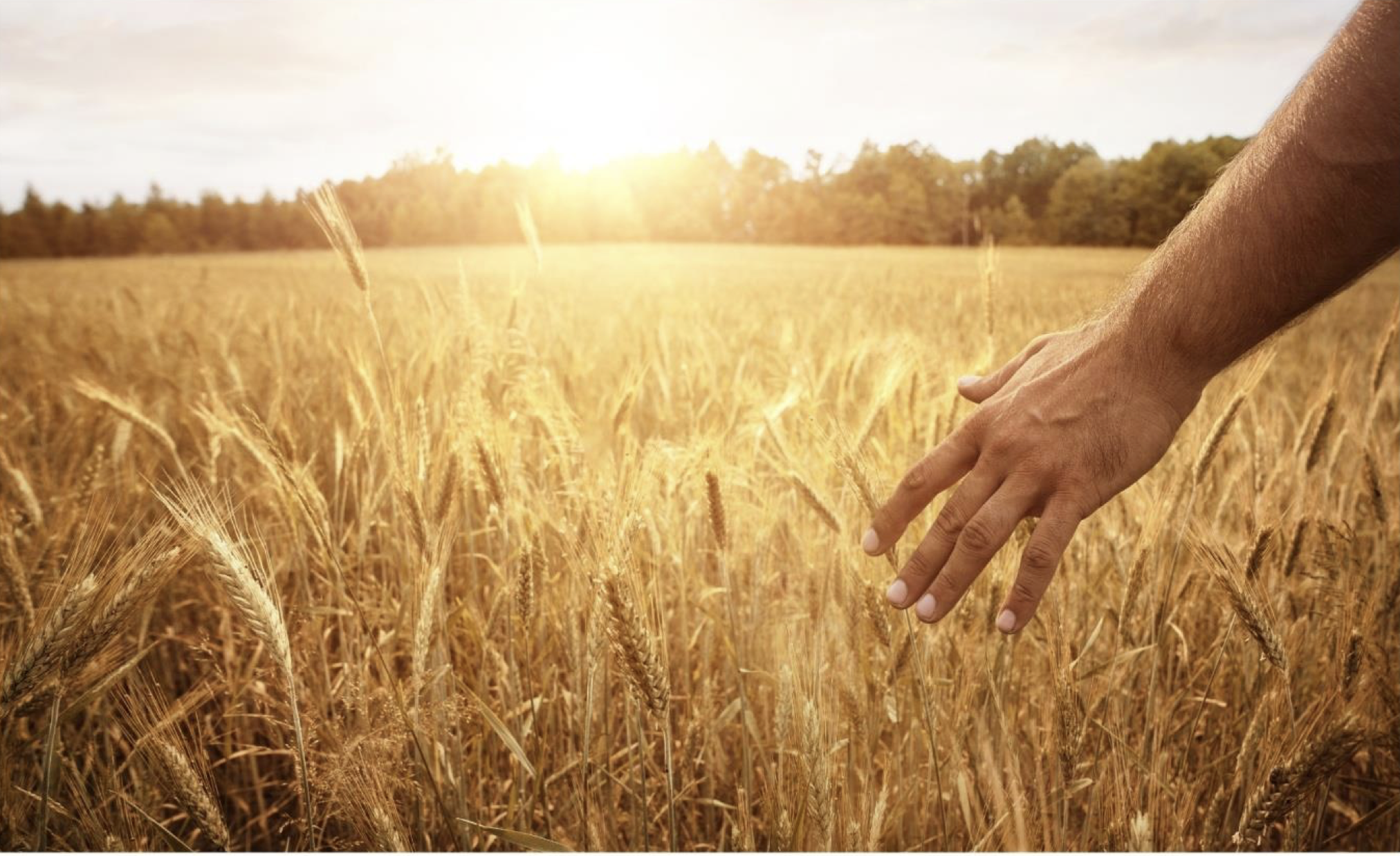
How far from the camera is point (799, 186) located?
1819 centimetres

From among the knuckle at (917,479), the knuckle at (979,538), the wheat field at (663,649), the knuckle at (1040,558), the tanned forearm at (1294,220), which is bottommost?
the wheat field at (663,649)

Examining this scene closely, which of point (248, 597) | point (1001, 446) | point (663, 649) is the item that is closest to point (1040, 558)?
point (1001, 446)

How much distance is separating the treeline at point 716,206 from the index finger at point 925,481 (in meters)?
0.79

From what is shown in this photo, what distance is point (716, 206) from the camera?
90.6 feet

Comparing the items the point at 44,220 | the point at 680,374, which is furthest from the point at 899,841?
the point at 44,220

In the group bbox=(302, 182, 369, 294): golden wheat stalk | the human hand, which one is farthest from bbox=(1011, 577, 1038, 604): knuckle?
bbox=(302, 182, 369, 294): golden wheat stalk

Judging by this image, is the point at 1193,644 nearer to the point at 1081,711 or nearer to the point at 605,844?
the point at 1081,711

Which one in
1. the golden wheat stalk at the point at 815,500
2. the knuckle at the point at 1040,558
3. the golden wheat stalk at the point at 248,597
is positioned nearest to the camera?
the golden wheat stalk at the point at 248,597

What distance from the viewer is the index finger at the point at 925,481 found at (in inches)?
39.8

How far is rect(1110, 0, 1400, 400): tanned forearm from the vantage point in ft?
2.72

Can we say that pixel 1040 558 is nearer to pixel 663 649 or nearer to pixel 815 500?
pixel 815 500

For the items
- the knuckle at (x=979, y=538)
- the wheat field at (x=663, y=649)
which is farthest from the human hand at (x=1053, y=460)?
the wheat field at (x=663, y=649)

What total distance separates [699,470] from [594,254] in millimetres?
23893

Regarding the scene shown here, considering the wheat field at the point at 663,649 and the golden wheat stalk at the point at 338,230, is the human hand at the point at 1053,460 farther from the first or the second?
the golden wheat stalk at the point at 338,230
